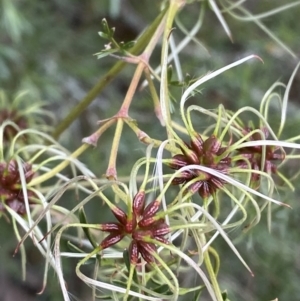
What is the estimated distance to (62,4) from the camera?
36.0 inches

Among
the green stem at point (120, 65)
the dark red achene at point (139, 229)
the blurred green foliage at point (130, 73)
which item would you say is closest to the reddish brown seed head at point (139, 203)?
the dark red achene at point (139, 229)

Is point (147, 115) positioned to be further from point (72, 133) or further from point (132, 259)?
Result: point (132, 259)

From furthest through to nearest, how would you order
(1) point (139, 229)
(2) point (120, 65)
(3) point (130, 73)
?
(3) point (130, 73), (2) point (120, 65), (1) point (139, 229)

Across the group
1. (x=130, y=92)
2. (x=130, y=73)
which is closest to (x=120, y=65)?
(x=130, y=92)

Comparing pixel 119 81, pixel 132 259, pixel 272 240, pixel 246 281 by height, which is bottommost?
pixel 246 281

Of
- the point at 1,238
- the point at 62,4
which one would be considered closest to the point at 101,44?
the point at 62,4

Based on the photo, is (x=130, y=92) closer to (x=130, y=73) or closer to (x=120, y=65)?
(x=120, y=65)

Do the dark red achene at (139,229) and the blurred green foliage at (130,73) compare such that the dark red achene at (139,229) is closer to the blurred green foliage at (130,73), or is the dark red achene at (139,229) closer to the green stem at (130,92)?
the green stem at (130,92)

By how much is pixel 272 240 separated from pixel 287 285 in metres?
0.07

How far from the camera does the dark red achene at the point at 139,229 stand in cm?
29

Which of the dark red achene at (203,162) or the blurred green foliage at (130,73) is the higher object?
the dark red achene at (203,162)

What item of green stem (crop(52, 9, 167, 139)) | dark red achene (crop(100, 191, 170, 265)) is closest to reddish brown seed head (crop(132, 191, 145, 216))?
dark red achene (crop(100, 191, 170, 265))

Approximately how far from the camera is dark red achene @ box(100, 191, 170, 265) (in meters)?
0.29

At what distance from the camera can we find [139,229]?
30 centimetres
